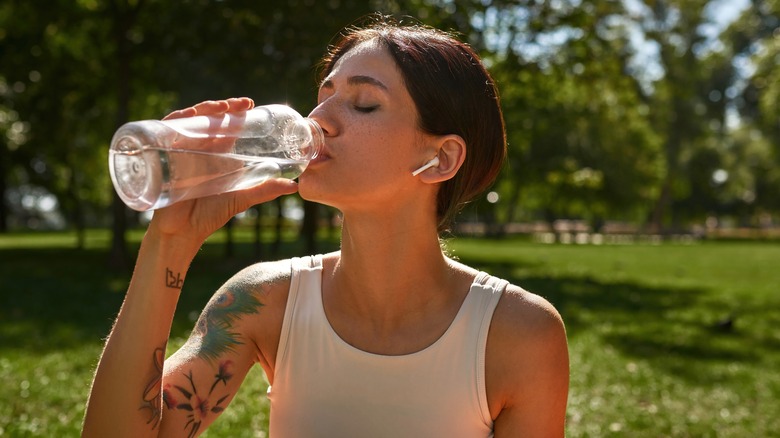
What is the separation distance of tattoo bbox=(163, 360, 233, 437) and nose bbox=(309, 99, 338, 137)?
31.1 inches

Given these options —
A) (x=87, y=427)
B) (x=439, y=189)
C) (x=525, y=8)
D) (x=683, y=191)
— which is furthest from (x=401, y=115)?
(x=683, y=191)

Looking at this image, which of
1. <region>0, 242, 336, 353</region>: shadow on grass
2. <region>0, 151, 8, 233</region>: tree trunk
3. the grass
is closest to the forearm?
the grass

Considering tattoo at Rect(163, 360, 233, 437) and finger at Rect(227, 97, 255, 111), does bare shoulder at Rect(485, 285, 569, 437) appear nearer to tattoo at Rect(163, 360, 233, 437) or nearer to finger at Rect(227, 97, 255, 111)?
tattoo at Rect(163, 360, 233, 437)

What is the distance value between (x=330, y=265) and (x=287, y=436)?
0.57 m

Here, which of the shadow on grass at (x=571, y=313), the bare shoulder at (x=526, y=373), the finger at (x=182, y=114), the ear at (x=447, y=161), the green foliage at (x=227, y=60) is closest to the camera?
the finger at (x=182, y=114)

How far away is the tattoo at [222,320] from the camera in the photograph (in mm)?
2496

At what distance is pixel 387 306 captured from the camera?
8.52ft

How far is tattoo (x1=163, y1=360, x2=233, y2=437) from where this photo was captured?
7.69 feet

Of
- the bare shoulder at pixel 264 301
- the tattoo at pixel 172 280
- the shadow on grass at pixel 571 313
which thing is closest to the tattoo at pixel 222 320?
the bare shoulder at pixel 264 301

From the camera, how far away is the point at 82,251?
25.3 metres

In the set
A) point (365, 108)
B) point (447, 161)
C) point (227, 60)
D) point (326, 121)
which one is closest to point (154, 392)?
point (326, 121)

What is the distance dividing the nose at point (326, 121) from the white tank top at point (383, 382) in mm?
575

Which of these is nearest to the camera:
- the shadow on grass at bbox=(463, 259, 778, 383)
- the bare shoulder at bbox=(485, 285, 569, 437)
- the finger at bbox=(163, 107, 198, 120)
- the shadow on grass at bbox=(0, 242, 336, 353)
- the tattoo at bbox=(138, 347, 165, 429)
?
the finger at bbox=(163, 107, 198, 120)

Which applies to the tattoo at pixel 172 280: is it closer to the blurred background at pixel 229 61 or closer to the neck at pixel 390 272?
the neck at pixel 390 272
